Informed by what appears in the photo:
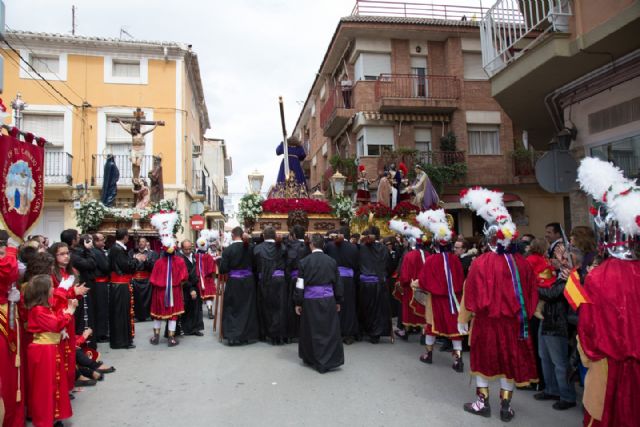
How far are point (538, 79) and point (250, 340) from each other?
6.99 metres

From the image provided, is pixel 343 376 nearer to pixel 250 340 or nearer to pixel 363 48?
pixel 250 340

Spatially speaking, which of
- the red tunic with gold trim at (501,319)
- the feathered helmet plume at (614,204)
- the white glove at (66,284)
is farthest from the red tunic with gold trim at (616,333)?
the white glove at (66,284)

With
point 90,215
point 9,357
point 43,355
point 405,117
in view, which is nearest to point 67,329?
point 43,355

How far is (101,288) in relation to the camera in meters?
7.95

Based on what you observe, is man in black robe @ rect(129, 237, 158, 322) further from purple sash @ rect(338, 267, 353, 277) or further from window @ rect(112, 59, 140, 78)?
window @ rect(112, 59, 140, 78)

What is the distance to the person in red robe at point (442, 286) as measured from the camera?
660cm

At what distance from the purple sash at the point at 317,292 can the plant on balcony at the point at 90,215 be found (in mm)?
7627

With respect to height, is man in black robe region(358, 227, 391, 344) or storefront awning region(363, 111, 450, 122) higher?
storefront awning region(363, 111, 450, 122)

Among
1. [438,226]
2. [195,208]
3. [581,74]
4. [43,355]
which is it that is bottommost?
[43,355]

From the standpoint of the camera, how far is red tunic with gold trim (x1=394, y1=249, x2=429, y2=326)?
767 cm

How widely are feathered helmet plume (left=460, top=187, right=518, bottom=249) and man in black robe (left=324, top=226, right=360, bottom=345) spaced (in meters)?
3.32

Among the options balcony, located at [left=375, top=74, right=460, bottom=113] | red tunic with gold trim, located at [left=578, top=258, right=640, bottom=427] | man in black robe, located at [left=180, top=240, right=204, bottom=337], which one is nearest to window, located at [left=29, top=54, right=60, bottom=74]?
balcony, located at [left=375, top=74, right=460, bottom=113]

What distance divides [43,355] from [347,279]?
5.01 metres

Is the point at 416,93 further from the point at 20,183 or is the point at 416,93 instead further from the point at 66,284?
the point at 66,284
